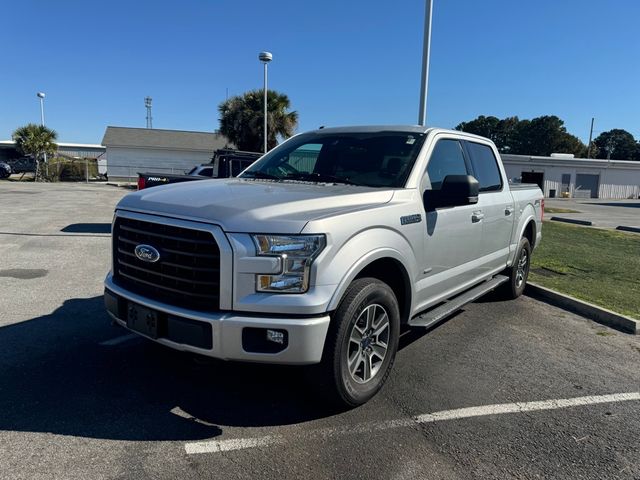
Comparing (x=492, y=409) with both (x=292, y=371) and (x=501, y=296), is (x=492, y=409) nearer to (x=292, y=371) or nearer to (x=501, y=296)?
(x=292, y=371)

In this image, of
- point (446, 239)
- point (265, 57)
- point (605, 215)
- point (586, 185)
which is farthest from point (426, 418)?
point (586, 185)

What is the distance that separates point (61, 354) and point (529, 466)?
12.3 ft

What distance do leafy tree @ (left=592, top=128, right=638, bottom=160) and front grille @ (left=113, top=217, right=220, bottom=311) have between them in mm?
106402

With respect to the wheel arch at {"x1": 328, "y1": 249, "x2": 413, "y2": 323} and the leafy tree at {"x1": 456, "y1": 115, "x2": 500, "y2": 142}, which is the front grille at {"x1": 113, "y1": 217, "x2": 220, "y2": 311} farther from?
the leafy tree at {"x1": 456, "y1": 115, "x2": 500, "y2": 142}

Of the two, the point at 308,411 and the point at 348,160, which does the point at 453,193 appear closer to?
the point at 348,160

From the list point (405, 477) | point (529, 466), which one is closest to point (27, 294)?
point (405, 477)

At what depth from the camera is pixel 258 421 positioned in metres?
3.33

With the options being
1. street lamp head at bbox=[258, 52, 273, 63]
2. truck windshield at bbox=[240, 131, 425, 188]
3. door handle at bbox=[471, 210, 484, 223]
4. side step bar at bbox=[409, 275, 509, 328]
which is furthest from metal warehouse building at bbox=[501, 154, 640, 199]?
truck windshield at bbox=[240, 131, 425, 188]

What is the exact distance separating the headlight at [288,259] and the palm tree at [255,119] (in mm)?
28770

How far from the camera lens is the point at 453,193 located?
399 cm

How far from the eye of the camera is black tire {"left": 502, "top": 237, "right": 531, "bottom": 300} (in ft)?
21.0

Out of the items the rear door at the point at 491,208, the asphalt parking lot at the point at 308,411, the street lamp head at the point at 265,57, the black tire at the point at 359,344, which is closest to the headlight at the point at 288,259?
the black tire at the point at 359,344

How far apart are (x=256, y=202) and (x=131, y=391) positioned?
1.73 metres

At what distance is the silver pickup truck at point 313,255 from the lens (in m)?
2.99
